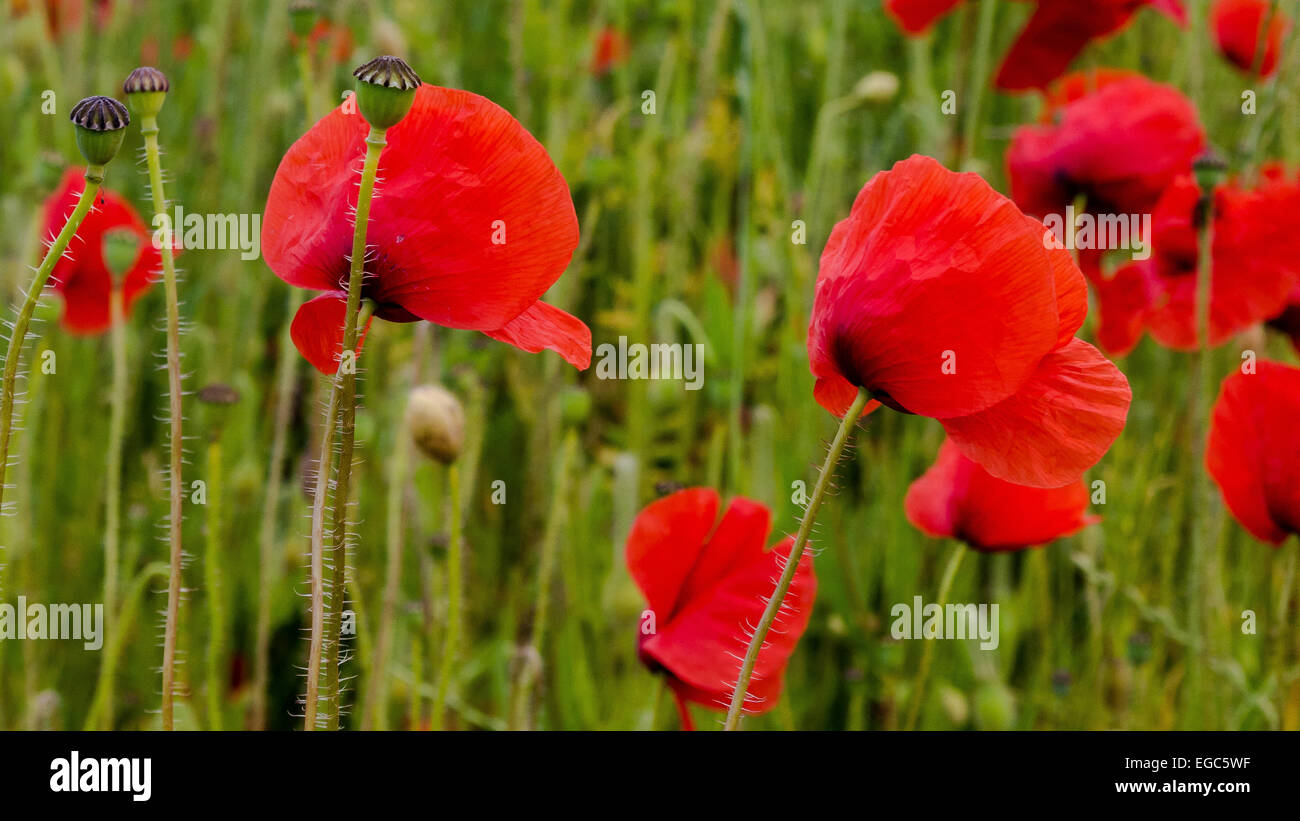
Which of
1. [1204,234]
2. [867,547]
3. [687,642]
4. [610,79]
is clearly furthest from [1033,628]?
[610,79]

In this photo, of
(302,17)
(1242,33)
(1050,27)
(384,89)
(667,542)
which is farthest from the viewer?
(1242,33)

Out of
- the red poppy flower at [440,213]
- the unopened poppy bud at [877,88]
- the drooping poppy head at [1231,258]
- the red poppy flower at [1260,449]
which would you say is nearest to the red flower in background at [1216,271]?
the drooping poppy head at [1231,258]

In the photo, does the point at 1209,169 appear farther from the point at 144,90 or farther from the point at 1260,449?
the point at 144,90

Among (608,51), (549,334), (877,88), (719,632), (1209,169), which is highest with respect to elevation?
(608,51)

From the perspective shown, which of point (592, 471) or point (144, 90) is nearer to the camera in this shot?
point (144, 90)

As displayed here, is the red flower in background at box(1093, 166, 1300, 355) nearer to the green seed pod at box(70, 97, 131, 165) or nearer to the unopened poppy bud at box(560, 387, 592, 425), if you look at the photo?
the unopened poppy bud at box(560, 387, 592, 425)

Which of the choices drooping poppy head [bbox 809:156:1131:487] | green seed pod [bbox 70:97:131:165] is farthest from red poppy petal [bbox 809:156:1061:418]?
green seed pod [bbox 70:97:131:165]

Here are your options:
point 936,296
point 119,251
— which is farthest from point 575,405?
point 936,296
